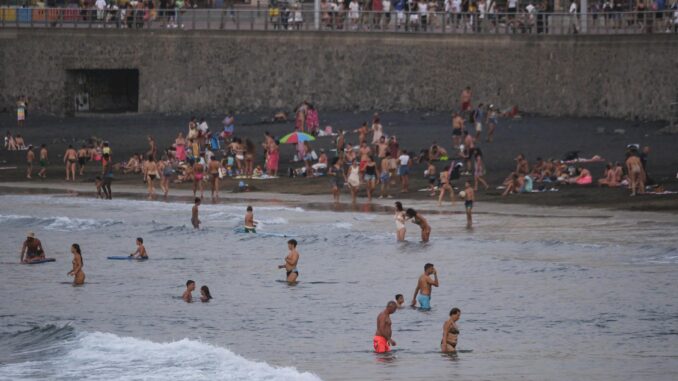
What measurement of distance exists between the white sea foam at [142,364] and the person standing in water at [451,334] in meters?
2.27

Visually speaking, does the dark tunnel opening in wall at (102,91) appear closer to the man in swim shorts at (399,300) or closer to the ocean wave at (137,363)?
the man in swim shorts at (399,300)

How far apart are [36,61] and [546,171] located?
23.0 meters

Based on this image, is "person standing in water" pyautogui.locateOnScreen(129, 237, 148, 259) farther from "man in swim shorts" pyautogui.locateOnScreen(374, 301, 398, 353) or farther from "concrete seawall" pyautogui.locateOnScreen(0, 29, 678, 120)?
"concrete seawall" pyautogui.locateOnScreen(0, 29, 678, 120)

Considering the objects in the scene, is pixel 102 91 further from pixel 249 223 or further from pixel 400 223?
pixel 400 223

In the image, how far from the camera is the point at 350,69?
53.5 metres

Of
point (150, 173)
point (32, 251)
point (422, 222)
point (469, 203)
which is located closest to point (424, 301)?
point (422, 222)

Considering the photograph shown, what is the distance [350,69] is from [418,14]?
2.94m

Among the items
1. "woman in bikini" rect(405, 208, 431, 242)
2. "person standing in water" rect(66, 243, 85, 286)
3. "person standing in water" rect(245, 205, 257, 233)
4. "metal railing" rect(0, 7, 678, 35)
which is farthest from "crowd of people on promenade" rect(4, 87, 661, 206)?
"person standing in water" rect(66, 243, 85, 286)

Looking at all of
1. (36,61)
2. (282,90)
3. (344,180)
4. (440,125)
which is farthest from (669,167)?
(36,61)

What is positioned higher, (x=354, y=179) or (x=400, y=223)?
(x=354, y=179)

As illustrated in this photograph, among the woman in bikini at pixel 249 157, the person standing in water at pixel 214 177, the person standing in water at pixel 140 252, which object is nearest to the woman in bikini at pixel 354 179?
the person standing in water at pixel 214 177

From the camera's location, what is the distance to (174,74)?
55.7 metres

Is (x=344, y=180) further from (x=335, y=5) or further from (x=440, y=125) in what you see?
(x=335, y=5)

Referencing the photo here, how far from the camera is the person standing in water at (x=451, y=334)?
24.4 metres
